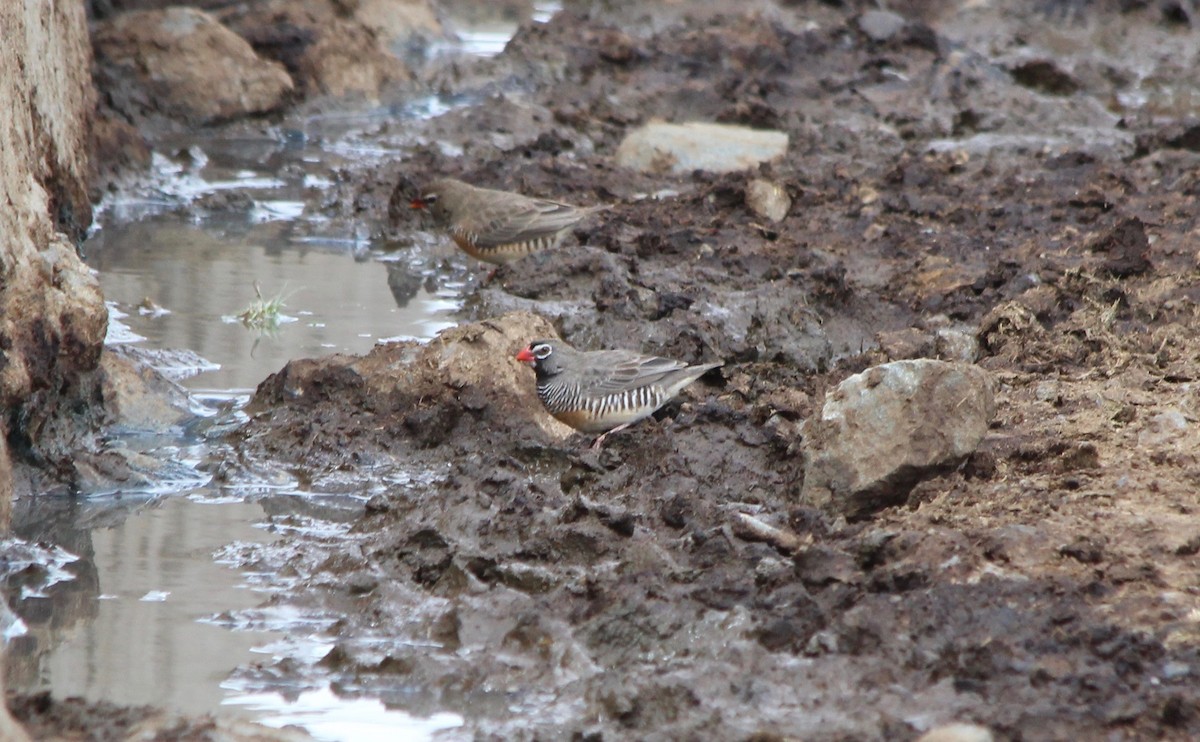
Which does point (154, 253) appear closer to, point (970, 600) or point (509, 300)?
point (509, 300)

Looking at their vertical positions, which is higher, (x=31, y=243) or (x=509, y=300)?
(x=31, y=243)

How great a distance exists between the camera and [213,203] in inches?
516

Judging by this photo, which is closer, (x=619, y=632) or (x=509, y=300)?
(x=619, y=632)

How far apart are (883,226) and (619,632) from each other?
21.4ft

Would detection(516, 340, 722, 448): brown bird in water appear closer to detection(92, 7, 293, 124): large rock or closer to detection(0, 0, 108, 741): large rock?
detection(0, 0, 108, 741): large rock

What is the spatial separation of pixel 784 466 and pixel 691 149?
687 cm

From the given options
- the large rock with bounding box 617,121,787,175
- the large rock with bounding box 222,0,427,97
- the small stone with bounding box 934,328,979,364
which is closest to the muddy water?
the large rock with bounding box 222,0,427,97

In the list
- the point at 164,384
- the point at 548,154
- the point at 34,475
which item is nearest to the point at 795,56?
the point at 548,154

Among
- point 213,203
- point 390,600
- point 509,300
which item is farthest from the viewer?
point 213,203

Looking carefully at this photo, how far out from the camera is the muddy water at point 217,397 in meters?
5.34

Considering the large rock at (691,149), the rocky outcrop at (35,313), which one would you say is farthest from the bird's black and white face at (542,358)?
the large rock at (691,149)

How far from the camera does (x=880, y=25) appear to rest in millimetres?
18891

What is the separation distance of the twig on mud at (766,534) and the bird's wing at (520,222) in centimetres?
515

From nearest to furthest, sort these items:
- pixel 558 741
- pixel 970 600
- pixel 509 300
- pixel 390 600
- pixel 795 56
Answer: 1. pixel 558 741
2. pixel 970 600
3. pixel 390 600
4. pixel 509 300
5. pixel 795 56
